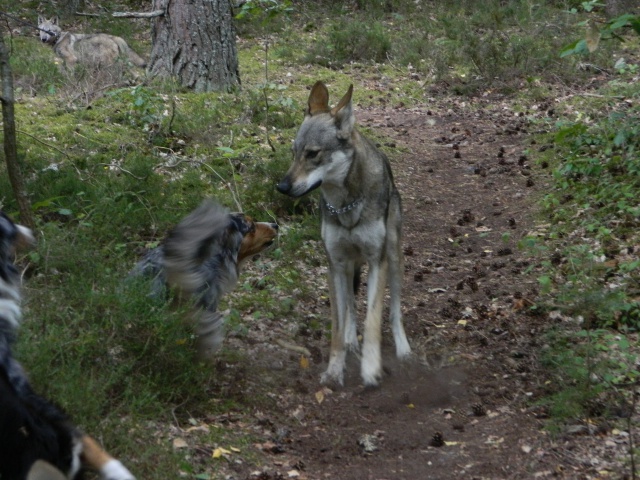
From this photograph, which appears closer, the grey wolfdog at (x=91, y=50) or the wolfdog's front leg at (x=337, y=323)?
the wolfdog's front leg at (x=337, y=323)

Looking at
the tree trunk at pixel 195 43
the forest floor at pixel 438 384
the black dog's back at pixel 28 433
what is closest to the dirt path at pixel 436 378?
the forest floor at pixel 438 384

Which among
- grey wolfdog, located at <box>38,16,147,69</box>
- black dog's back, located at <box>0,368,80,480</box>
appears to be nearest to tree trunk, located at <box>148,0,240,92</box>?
grey wolfdog, located at <box>38,16,147,69</box>

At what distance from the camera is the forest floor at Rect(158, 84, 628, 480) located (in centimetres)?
486

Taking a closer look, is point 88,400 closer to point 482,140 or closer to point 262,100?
point 262,100

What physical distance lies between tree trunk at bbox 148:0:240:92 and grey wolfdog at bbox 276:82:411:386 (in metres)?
5.12

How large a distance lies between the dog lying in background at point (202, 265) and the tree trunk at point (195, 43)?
5.33 metres

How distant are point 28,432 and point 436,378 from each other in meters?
3.69

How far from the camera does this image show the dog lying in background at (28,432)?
3262 millimetres

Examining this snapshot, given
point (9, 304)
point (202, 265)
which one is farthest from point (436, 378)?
point (9, 304)

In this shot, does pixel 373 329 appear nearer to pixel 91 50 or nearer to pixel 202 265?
pixel 202 265

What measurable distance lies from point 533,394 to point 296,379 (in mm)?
1794

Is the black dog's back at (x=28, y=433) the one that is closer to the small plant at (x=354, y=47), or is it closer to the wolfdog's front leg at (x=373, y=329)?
the wolfdog's front leg at (x=373, y=329)

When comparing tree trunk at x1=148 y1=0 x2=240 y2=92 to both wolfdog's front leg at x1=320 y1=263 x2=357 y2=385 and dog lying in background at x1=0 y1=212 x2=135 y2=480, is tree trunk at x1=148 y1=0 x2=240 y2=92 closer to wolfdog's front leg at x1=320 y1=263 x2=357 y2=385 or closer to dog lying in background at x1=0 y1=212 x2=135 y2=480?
wolfdog's front leg at x1=320 y1=263 x2=357 y2=385

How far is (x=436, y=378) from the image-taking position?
636 centimetres
